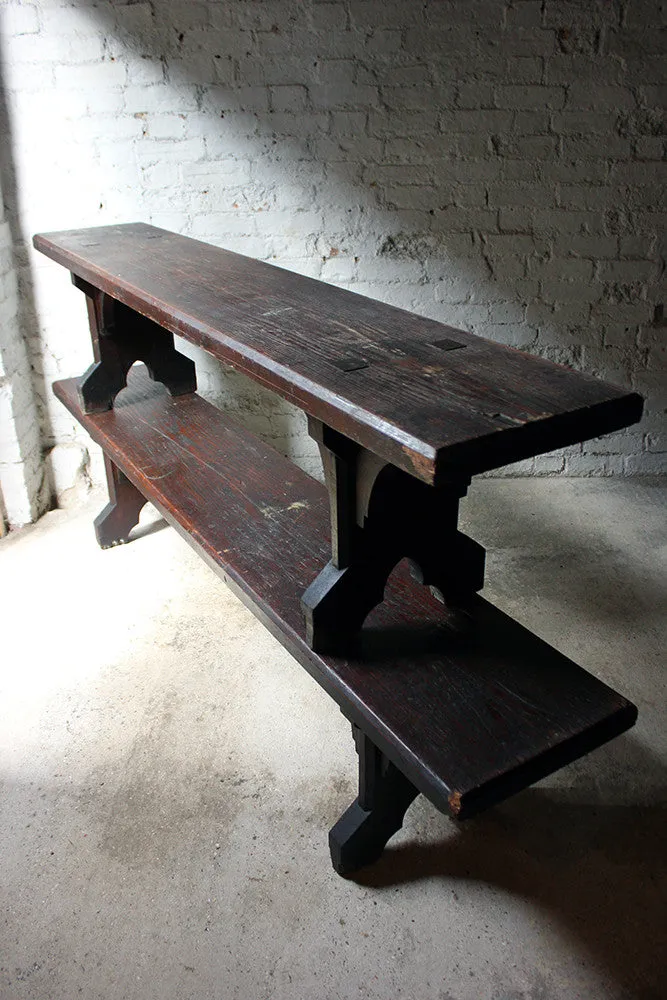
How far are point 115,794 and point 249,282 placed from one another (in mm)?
1223

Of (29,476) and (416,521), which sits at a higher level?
(416,521)

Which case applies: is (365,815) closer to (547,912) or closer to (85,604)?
(547,912)

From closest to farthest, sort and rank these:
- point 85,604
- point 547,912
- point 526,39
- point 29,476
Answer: point 547,912, point 85,604, point 526,39, point 29,476

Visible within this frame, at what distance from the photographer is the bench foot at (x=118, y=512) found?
287 cm

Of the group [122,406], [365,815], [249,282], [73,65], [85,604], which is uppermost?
[73,65]

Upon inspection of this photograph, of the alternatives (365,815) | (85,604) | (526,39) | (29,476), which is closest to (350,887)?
(365,815)

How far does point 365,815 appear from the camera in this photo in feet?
5.38

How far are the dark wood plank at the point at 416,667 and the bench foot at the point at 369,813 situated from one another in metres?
0.17

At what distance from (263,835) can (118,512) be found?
143 centimetres

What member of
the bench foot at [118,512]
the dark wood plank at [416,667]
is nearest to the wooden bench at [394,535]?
the dark wood plank at [416,667]

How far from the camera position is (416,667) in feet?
5.00

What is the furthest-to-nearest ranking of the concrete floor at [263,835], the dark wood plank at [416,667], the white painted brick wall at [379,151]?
1. the white painted brick wall at [379,151]
2. the concrete floor at [263,835]
3. the dark wood plank at [416,667]

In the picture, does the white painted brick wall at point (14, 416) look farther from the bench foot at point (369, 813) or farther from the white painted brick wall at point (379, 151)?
the bench foot at point (369, 813)

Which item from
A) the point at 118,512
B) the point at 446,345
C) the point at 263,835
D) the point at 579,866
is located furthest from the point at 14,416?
the point at 579,866
